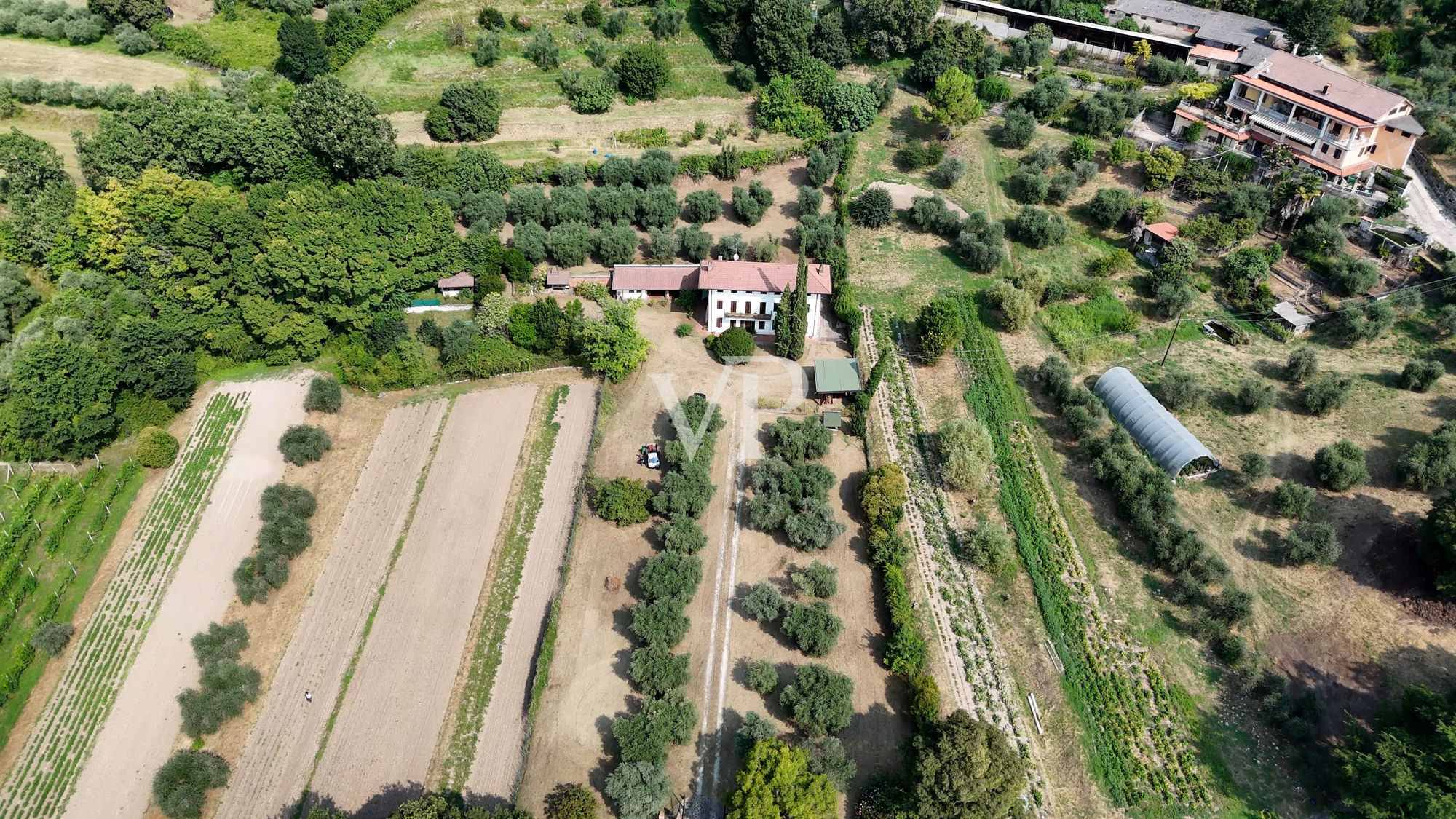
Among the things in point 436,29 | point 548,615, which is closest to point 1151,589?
point 548,615

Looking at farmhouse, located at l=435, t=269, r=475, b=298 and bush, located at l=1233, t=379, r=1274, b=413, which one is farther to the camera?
farmhouse, located at l=435, t=269, r=475, b=298

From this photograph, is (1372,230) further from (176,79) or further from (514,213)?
(176,79)

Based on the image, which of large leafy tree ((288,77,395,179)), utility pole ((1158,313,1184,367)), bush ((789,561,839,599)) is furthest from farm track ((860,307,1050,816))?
large leafy tree ((288,77,395,179))

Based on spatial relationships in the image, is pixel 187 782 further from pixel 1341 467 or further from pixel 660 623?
pixel 1341 467

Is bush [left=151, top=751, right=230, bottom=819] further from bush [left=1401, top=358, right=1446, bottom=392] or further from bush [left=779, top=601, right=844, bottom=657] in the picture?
bush [left=1401, top=358, right=1446, bottom=392]

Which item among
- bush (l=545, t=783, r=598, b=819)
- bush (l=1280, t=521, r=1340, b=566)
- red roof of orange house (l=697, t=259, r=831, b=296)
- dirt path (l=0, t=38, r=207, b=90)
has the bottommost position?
bush (l=545, t=783, r=598, b=819)

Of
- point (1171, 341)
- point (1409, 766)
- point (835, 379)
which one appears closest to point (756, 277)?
point (835, 379)
